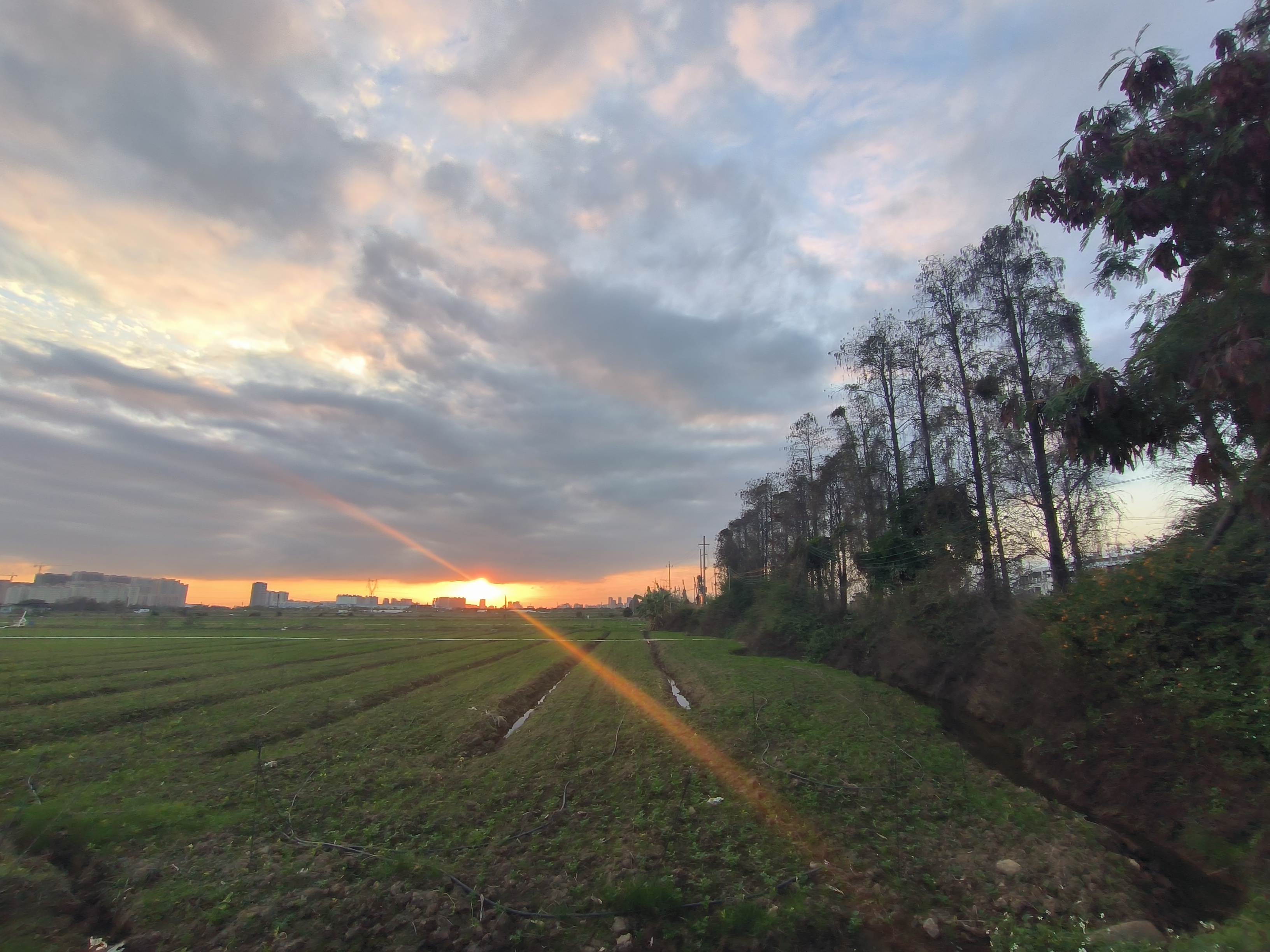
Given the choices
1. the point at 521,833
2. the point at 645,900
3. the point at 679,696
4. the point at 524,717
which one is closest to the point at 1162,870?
the point at 645,900

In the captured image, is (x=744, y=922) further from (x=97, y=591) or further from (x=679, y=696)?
(x=97, y=591)

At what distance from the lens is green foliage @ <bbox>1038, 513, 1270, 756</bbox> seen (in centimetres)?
1031

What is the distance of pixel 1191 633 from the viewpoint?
12086 mm

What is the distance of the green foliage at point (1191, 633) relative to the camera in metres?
10.3

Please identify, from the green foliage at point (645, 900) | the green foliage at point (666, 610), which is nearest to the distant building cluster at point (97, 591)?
the green foliage at point (666, 610)

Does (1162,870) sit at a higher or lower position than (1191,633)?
lower

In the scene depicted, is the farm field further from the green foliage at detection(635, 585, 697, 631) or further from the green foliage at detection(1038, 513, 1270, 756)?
the green foliage at detection(635, 585, 697, 631)

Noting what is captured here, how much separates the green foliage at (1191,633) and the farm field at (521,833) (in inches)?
144

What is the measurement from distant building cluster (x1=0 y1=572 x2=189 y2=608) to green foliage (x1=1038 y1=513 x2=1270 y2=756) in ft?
560

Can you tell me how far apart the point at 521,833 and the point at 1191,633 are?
14396 millimetres

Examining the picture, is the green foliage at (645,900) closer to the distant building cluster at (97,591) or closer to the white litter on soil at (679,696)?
the white litter on soil at (679,696)

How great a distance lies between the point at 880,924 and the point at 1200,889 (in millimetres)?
5057

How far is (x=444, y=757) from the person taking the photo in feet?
43.3

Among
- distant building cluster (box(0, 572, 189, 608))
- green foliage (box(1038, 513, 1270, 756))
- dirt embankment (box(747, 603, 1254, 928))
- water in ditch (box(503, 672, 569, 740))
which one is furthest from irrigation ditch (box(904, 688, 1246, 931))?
distant building cluster (box(0, 572, 189, 608))
